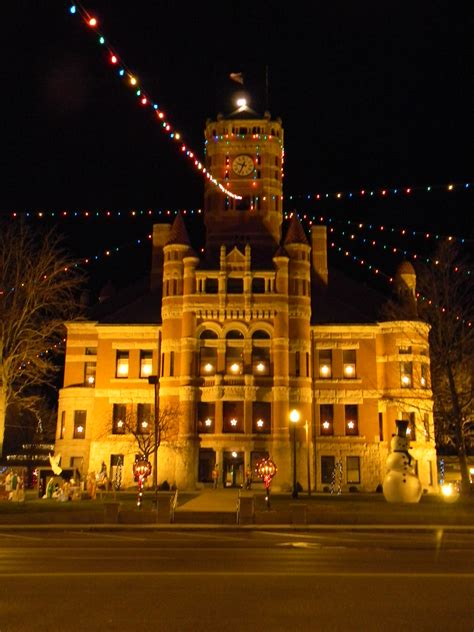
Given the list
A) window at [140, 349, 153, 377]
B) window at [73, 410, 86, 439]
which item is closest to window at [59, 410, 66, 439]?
window at [73, 410, 86, 439]

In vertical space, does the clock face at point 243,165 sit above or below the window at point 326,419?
above

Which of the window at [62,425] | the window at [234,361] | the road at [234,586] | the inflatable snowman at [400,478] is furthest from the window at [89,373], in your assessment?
the road at [234,586]

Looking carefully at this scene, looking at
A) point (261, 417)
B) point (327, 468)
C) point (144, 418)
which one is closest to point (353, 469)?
point (327, 468)

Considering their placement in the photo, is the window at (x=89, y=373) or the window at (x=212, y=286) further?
the window at (x=89, y=373)

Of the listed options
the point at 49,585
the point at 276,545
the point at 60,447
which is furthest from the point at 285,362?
the point at 49,585

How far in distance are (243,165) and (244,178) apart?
3.89ft

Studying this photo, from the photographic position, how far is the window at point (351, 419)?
52500 mm

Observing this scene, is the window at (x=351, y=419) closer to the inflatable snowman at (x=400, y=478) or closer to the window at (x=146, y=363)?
the window at (x=146, y=363)

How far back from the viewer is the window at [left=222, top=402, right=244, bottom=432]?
50844mm

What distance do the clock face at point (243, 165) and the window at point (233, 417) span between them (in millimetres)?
22292

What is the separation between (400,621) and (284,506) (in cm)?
2456

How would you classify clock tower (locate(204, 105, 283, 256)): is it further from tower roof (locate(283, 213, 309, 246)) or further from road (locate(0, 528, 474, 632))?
road (locate(0, 528, 474, 632))

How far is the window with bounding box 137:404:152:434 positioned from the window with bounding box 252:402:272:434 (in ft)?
25.7

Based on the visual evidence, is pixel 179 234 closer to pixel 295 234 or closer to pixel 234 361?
pixel 295 234
